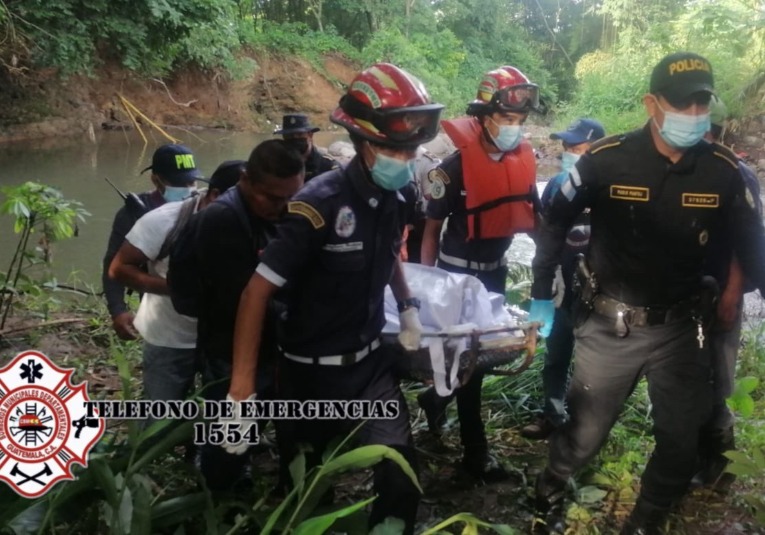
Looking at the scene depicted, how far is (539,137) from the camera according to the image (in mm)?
19828

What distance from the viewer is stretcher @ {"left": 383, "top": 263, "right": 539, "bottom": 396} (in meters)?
2.29

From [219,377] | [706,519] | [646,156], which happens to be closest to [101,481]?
[219,377]

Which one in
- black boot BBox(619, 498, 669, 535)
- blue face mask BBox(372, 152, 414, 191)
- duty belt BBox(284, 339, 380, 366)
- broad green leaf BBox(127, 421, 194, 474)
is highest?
blue face mask BBox(372, 152, 414, 191)

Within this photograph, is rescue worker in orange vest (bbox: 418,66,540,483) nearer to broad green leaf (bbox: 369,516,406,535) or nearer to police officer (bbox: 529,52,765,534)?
police officer (bbox: 529,52,765,534)

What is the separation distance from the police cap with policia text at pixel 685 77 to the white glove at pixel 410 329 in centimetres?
118

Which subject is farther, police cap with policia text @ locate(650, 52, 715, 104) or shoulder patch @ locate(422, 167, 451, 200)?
shoulder patch @ locate(422, 167, 451, 200)

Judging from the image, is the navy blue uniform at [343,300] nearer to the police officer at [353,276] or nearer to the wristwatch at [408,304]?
the police officer at [353,276]

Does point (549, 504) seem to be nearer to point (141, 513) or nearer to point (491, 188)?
point (491, 188)

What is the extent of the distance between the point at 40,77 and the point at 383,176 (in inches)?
592

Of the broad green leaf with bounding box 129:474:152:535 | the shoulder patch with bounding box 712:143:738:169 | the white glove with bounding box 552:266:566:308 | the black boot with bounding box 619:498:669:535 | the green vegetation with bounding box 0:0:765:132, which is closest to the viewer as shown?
the broad green leaf with bounding box 129:474:152:535

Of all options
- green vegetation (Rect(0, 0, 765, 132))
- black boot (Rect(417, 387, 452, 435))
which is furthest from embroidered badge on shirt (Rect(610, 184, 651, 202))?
green vegetation (Rect(0, 0, 765, 132))

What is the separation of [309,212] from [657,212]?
1239mm

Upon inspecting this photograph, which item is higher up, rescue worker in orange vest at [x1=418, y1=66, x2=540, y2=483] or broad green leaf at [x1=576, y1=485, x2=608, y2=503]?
rescue worker in orange vest at [x1=418, y1=66, x2=540, y2=483]

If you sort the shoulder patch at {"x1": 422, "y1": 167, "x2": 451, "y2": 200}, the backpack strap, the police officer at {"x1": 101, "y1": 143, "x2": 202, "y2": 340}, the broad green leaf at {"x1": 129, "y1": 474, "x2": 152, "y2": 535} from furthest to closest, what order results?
the shoulder patch at {"x1": 422, "y1": 167, "x2": 451, "y2": 200}, the police officer at {"x1": 101, "y1": 143, "x2": 202, "y2": 340}, the backpack strap, the broad green leaf at {"x1": 129, "y1": 474, "x2": 152, "y2": 535}
